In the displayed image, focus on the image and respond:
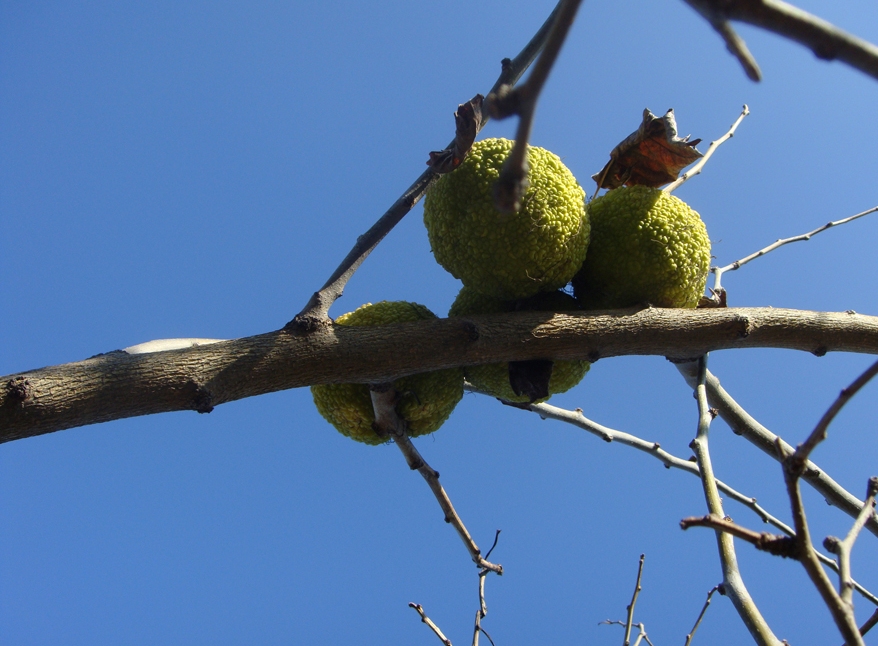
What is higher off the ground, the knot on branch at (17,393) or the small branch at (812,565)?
the knot on branch at (17,393)

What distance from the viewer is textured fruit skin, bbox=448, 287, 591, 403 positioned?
282 centimetres

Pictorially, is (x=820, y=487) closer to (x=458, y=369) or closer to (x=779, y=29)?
(x=458, y=369)

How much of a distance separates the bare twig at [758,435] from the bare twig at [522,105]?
2308mm

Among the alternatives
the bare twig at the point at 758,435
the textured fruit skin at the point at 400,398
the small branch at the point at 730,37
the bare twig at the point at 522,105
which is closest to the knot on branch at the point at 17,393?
the textured fruit skin at the point at 400,398

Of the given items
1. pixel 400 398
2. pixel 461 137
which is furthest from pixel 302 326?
pixel 461 137

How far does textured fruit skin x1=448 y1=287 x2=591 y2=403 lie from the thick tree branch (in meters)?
0.24

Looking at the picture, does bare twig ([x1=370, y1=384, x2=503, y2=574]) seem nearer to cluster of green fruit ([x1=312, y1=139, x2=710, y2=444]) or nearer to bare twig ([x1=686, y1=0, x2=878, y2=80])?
cluster of green fruit ([x1=312, y1=139, x2=710, y2=444])

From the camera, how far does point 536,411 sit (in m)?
3.31

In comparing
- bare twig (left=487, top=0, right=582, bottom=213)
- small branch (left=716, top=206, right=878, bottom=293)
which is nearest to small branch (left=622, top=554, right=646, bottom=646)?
small branch (left=716, top=206, right=878, bottom=293)

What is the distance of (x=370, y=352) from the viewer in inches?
89.0

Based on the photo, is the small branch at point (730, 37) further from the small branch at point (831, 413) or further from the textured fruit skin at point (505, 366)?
the textured fruit skin at point (505, 366)

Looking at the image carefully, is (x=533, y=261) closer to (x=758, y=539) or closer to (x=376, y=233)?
(x=376, y=233)

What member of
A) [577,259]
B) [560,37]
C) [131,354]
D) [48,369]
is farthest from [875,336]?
[48,369]

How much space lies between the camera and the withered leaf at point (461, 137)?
2.32 m
